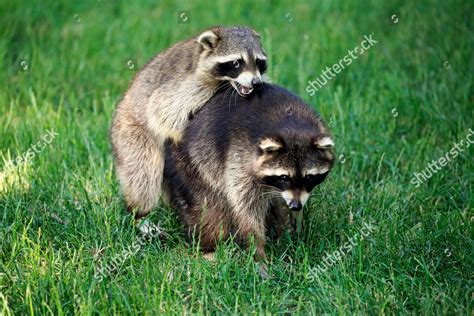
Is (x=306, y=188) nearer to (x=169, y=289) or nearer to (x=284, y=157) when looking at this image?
(x=284, y=157)

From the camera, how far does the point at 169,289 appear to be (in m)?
4.20

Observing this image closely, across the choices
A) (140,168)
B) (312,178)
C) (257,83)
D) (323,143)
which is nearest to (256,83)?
(257,83)

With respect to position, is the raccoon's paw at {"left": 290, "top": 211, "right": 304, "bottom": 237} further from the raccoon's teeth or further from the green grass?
the raccoon's teeth

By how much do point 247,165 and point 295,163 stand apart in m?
0.37

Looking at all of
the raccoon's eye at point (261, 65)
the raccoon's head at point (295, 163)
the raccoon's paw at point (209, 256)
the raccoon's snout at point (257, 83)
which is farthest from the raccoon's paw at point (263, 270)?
the raccoon's eye at point (261, 65)

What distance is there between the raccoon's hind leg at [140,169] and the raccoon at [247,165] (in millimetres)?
106

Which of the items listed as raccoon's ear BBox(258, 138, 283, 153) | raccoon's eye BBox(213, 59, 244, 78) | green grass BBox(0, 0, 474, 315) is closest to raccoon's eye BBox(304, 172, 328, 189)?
raccoon's ear BBox(258, 138, 283, 153)

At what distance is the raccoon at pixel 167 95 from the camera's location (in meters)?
5.26

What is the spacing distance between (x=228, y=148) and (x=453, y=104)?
2.82 metres

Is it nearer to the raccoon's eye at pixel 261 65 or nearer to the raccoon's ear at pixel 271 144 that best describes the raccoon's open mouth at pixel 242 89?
the raccoon's eye at pixel 261 65

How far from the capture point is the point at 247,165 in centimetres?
479

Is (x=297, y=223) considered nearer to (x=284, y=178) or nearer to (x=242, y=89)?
(x=284, y=178)

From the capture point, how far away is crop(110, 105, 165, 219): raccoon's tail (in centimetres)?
542

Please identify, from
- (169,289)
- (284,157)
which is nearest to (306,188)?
(284,157)
